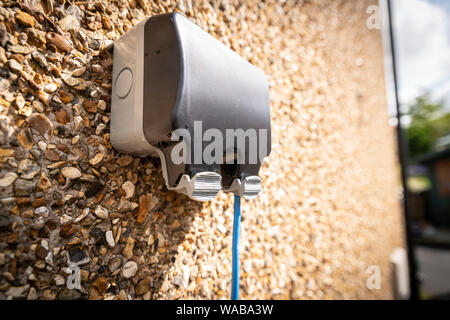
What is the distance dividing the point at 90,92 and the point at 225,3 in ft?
2.23

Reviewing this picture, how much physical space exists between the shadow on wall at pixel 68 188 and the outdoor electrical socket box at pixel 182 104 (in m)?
0.06

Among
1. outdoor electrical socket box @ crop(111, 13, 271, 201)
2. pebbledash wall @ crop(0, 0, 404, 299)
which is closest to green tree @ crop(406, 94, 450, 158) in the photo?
pebbledash wall @ crop(0, 0, 404, 299)

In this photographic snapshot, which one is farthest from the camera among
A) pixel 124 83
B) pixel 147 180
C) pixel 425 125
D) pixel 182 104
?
pixel 425 125

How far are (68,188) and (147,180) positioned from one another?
18cm

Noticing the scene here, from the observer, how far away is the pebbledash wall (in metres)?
0.48

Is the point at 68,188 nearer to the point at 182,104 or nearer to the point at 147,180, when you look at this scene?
the point at 147,180

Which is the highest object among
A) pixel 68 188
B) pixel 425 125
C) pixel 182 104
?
pixel 425 125

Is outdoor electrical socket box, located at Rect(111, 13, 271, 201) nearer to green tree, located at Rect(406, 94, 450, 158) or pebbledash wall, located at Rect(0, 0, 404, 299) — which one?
pebbledash wall, located at Rect(0, 0, 404, 299)

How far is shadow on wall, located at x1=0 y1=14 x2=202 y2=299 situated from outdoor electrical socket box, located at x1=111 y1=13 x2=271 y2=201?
6 centimetres

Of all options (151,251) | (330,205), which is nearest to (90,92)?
(151,251)

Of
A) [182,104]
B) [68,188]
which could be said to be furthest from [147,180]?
[182,104]

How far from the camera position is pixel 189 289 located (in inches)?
29.9

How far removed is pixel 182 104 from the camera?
0.47m
